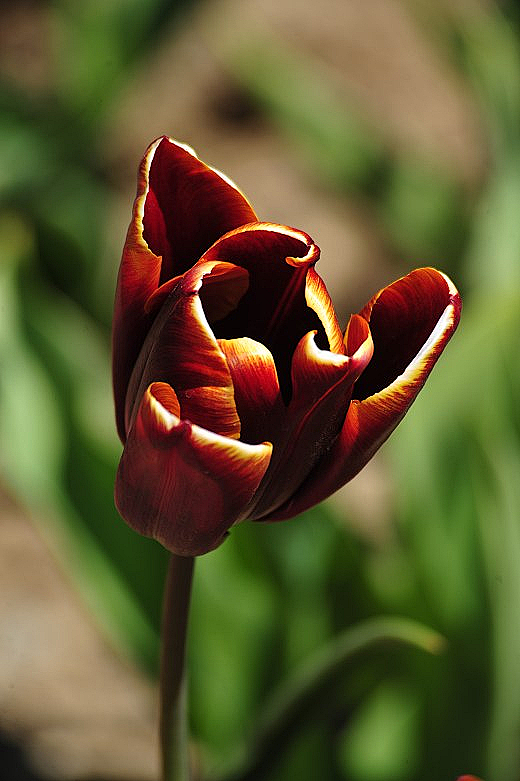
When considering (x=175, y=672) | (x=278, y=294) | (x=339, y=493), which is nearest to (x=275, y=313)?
(x=278, y=294)

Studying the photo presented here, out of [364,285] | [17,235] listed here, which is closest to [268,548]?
[17,235]

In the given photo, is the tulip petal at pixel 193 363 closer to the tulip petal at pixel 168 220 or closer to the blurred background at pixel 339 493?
the tulip petal at pixel 168 220

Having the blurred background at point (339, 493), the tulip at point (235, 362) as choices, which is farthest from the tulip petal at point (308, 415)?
the blurred background at point (339, 493)

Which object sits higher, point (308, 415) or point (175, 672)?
point (308, 415)

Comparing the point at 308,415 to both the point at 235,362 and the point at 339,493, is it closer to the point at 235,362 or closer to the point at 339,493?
the point at 235,362

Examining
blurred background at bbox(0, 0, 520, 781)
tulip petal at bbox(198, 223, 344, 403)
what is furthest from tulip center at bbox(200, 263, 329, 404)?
blurred background at bbox(0, 0, 520, 781)

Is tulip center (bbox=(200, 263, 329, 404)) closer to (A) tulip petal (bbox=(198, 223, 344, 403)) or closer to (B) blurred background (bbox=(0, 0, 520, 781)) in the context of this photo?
(A) tulip petal (bbox=(198, 223, 344, 403))

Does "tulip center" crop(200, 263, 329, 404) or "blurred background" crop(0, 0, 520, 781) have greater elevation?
"tulip center" crop(200, 263, 329, 404)
